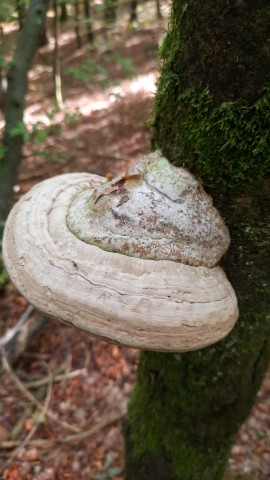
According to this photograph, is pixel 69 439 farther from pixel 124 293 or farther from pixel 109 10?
pixel 109 10

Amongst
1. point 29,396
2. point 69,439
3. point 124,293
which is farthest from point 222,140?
point 29,396

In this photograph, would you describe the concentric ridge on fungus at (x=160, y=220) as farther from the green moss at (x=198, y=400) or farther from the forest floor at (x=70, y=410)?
the forest floor at (x=70, y=410)

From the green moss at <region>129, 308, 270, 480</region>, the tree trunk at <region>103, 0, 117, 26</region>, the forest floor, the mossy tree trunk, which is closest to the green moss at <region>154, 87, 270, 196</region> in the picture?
the mossy tree trunk

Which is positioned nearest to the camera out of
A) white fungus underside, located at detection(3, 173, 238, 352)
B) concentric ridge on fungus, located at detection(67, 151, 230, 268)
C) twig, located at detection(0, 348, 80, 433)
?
white fungus underside, located at detection(3, 173, 238, 352)

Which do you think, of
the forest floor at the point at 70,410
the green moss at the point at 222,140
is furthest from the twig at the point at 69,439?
the green moss at the point at 222,140

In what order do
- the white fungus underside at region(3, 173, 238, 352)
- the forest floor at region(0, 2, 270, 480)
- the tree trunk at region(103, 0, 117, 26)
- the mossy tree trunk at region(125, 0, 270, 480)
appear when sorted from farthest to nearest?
the tree trunk at region(103, 0, 117, 26)
the forest floor at region(0, 2, 270, 480)
the white fungus underside at region(3, 173, 238, 352)
the mossy tree trunk at region(125, 0, 270, 480)

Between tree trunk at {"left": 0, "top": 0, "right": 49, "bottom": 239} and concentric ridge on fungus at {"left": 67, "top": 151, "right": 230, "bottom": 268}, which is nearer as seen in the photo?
concentric ridge on fungus at {"left": 67, "top": 151, "right": 230, "bottom": 268}

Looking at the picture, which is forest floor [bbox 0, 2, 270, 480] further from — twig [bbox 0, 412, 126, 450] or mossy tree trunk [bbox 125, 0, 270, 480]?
mossy tree trunk [bbox 125, 0, 270, 480]
